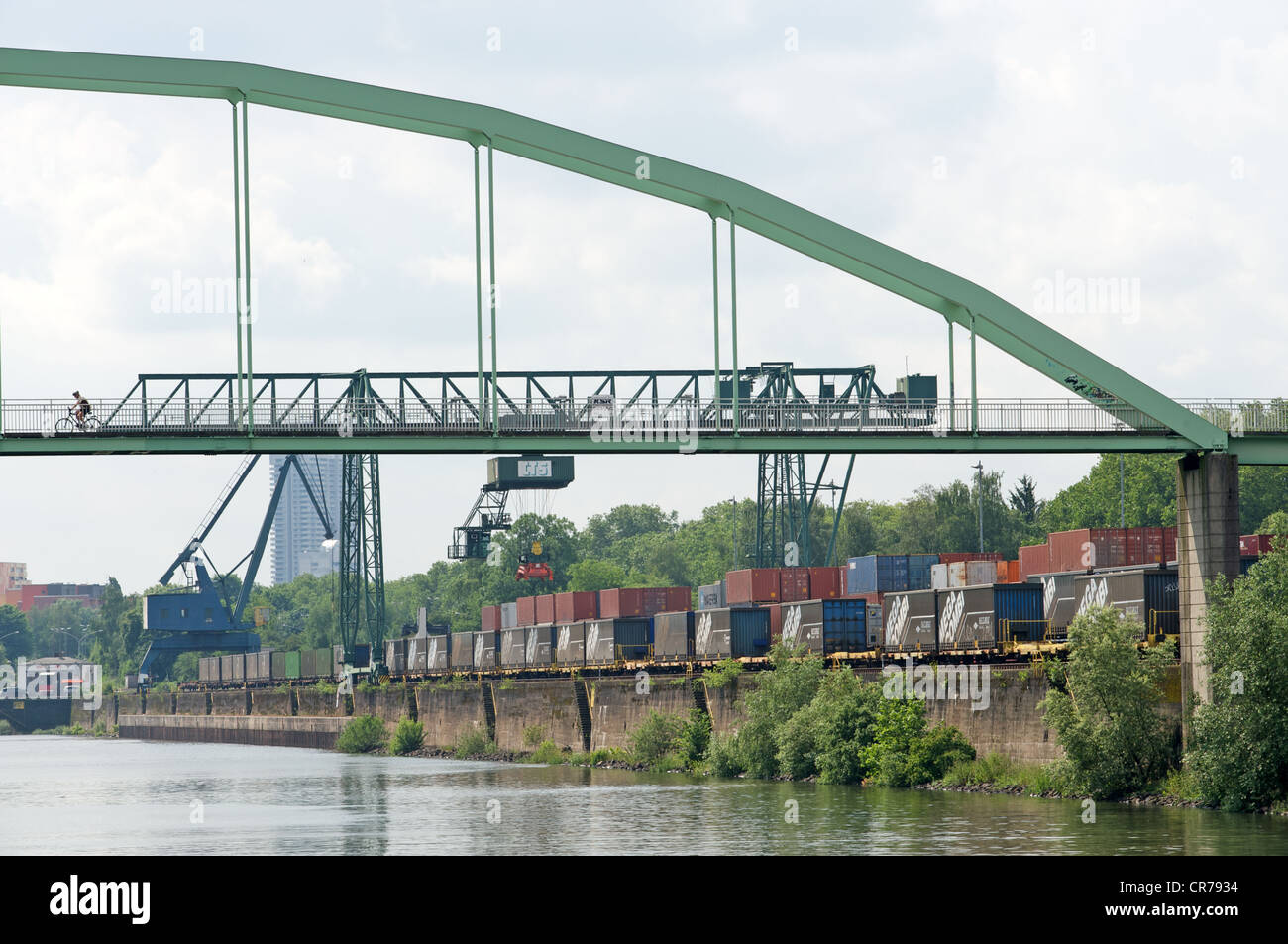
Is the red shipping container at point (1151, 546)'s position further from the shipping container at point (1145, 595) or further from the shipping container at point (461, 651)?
the shipping container at point (461, 651)

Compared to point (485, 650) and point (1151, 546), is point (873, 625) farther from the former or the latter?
point (485, 650)

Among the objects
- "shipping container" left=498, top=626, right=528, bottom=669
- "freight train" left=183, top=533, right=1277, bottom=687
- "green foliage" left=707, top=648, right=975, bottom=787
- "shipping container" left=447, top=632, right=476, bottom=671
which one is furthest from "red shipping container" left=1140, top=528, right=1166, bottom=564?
"shipping container" left=447, top=632, right=476, bottom=671

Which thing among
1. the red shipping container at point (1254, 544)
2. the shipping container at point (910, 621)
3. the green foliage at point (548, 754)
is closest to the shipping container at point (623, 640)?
the green foliage at point (548, 754)

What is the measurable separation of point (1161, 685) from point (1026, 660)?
7.48 m

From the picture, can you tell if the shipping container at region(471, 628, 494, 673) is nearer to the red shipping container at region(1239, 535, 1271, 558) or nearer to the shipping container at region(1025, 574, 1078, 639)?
the red shipping container at region(1239, 535, 1271, 558)

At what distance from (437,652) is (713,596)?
29673 mm

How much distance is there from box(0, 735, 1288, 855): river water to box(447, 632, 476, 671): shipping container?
33718mm

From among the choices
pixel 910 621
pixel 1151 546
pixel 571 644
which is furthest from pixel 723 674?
pixel 571 644

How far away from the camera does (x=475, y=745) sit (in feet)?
351

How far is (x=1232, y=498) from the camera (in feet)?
184

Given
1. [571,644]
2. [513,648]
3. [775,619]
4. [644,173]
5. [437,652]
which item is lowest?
[437,652]

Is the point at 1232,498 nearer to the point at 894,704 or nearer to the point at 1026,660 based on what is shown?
the point at 1026,660

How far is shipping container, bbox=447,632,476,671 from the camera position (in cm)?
12156
